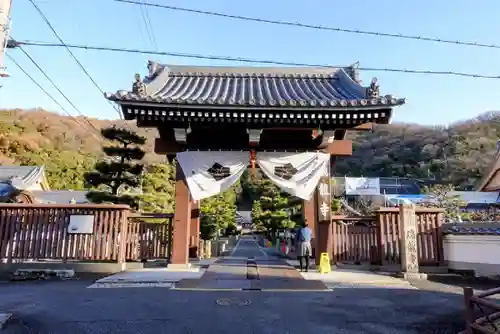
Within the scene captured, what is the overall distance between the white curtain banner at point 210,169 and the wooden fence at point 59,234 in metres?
2.07

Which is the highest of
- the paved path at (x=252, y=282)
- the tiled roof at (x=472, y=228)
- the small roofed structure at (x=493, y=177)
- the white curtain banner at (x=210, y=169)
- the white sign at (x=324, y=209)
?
the small roofed structure at (x=493, y=177)

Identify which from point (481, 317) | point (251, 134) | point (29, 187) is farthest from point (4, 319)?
point (29, 187)

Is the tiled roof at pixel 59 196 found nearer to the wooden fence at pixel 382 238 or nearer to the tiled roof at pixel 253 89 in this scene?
the tiled roof at pixel 253 89

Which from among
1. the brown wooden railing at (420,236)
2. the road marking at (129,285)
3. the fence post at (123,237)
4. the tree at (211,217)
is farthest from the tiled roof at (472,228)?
the tree at (211,217)

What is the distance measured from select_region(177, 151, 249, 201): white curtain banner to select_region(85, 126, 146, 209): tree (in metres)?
7.33

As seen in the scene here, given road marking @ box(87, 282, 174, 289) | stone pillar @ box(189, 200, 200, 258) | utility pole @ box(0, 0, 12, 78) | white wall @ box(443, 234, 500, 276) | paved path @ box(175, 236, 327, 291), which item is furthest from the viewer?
stone pillar @ box(189, 200, 200, 258)

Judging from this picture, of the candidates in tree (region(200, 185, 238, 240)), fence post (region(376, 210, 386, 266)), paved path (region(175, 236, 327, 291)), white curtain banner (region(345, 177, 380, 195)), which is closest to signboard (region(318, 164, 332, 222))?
fence post (region(376, 210, 386, 266))

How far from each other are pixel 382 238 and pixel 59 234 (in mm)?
8884

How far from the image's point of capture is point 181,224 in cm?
999

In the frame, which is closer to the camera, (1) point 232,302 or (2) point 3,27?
(2) point 3,27

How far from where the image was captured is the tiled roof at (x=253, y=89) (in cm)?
915

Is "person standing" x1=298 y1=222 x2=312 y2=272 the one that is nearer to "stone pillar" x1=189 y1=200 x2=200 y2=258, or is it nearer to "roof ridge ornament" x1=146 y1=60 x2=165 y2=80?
"stone pillar" x1=189 y1=200 x2=200 y2=258

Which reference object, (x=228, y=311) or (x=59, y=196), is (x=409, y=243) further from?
(x=59, y=196)

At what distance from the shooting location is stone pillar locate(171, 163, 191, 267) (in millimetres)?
9836
